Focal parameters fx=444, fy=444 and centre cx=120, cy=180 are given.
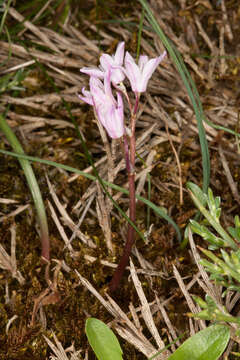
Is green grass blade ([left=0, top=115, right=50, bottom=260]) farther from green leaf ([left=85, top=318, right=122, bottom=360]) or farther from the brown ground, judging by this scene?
green leaf ([left=85, top=318, right=122, bottom=360])

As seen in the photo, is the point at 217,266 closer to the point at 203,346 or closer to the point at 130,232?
the point at 203,346

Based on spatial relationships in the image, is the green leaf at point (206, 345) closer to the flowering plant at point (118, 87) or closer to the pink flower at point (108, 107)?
the flowering plant at point (118, 87)

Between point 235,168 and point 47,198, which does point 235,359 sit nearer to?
point 235,168

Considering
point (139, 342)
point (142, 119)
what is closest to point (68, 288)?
point (139, 342)

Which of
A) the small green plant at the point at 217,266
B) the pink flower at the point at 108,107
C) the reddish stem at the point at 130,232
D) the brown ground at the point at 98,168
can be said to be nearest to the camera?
the small green plant at the point at 217,266

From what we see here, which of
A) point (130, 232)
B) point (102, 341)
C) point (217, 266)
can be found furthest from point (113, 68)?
point (102, 341)

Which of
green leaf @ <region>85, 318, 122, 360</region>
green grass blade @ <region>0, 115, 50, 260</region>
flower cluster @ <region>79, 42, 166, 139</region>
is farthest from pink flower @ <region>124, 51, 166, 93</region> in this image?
green leaf @ <region>85, 318, 122, 360</region>

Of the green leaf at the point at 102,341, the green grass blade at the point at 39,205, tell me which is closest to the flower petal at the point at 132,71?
the green grass blade at the point at 39,205
